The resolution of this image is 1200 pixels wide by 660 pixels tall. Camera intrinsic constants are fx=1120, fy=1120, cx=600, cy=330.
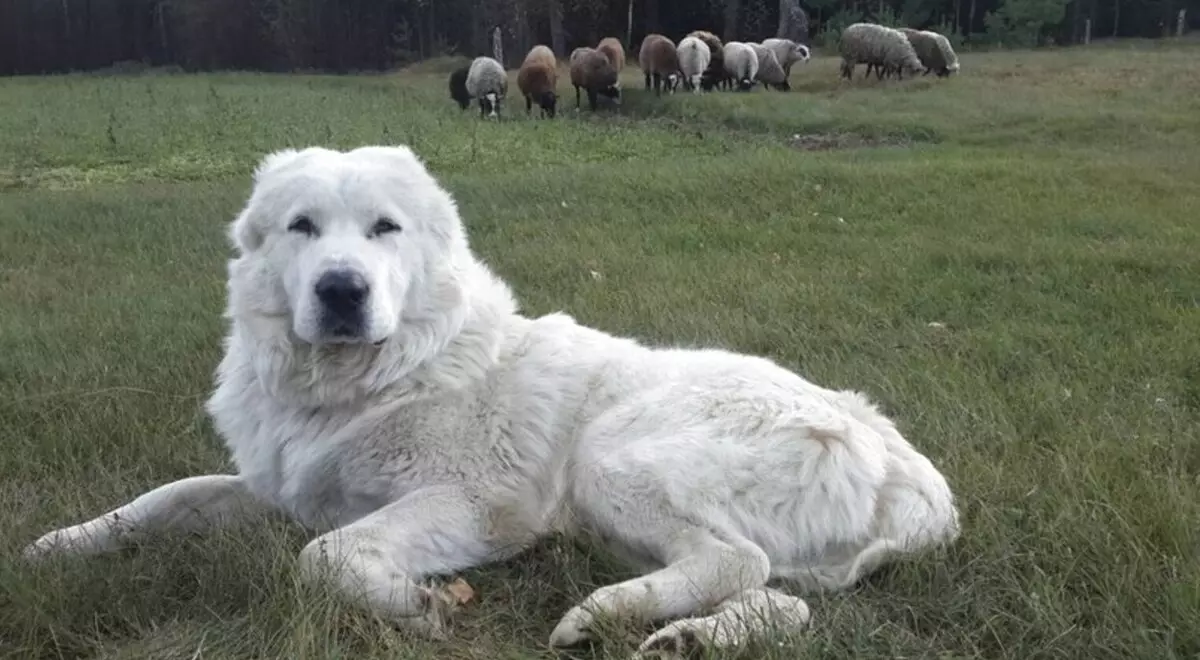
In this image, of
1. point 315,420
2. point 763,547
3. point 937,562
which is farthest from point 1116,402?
point 315,420

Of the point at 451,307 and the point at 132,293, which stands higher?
the point at 451,307

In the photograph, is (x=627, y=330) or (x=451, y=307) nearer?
(x=451, y=307)

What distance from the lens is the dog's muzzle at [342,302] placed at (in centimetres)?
311

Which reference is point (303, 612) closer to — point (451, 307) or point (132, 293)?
point (451, 307)

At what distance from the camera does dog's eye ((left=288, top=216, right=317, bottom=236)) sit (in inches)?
130

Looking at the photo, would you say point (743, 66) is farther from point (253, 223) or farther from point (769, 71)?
point (253, 223)

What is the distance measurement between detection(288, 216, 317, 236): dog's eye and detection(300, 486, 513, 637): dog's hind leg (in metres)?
0.84

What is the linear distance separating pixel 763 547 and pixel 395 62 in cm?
4254

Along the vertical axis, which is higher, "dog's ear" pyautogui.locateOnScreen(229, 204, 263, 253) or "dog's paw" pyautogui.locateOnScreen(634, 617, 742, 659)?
"dog's ear" pyautogui.locateOnScreen(229, 204, 263, 253)

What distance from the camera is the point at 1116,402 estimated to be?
4.52 m

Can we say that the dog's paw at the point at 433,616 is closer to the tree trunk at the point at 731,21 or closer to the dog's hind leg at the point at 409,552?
the dog's hind leg at the point at 409,552

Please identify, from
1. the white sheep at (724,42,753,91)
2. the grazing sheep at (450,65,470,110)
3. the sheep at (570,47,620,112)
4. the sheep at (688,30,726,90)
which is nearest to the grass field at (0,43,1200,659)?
the sheep at (570,47,620,112)

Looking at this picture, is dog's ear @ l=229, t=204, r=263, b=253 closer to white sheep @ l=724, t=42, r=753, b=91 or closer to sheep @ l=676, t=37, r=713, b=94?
sheep @ l=676, t=37, r=713, b=94

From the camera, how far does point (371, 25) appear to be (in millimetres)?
43562
